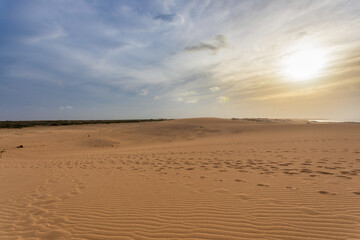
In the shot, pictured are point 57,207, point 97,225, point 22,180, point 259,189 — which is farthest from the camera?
point 22,180

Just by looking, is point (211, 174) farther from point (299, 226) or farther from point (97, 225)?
point (97, 225)

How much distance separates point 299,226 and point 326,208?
1.04 m

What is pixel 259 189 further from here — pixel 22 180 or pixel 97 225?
pixel 22 180

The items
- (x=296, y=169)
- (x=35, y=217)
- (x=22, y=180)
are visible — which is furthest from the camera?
(x=22, y=180)

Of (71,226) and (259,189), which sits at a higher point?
(259,189)

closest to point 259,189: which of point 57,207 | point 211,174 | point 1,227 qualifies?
point 211,174

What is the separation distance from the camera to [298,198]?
431 cm

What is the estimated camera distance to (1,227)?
381cm

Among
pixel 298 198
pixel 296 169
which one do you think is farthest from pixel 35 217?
pixel 296 169

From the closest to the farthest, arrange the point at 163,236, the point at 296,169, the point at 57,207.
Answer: the point at 163,236, the point at 57,207, the point at 296,169

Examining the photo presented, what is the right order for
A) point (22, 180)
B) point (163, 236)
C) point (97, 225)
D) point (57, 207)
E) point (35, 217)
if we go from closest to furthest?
point (163, 236) < point (97, 225) < point (35, 217) < point (57, 207) < point (22, 180)

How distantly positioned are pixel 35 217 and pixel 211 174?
17.0ft

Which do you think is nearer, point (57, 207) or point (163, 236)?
point (163, 236)

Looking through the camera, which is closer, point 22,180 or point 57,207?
point 57,207
